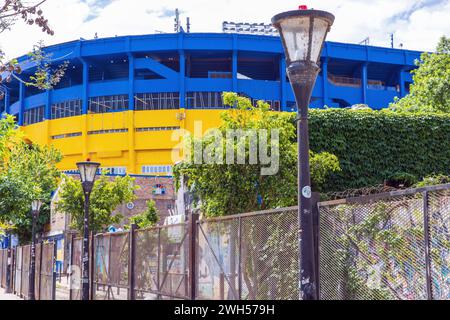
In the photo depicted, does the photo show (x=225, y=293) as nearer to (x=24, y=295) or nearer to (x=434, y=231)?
(x=434, y=231)

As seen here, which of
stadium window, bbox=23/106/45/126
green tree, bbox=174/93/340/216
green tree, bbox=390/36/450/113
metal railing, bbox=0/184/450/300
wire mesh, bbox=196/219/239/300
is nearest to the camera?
metal railing, bbox=0/184/450/300

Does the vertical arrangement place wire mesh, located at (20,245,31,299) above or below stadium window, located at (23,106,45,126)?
below

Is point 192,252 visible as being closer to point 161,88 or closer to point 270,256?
point 270,256

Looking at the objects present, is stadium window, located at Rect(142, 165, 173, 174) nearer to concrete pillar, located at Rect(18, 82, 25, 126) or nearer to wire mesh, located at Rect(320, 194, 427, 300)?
concrete pillar, located at Rect(18, 82, 25, 126)

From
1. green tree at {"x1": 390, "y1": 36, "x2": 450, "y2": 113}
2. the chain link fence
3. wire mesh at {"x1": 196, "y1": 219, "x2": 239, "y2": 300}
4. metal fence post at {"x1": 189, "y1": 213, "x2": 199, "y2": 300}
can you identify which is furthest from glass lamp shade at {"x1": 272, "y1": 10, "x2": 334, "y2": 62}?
green tree at {"x1": 390, "y1": 36, "x2": 450, "y2": 113}

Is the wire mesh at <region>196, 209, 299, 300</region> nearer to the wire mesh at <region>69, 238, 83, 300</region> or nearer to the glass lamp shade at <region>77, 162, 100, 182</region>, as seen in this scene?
the glass lamp shade at <region>77, 162, 100, 182</region>

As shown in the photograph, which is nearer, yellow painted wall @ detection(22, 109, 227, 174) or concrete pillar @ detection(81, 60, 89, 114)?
yellow painted wall @ detection(22, 109, 227, 174)

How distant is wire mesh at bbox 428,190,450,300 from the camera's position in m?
4.99

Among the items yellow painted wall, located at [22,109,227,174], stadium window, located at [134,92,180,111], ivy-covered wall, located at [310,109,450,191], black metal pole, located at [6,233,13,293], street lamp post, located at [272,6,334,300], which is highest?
stadium window, located at [134,92,180,111]

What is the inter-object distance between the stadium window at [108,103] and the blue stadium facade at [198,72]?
0.11 metres

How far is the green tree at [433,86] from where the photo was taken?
2623 centimetres

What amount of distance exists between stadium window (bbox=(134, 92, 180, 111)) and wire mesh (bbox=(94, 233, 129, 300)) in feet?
134

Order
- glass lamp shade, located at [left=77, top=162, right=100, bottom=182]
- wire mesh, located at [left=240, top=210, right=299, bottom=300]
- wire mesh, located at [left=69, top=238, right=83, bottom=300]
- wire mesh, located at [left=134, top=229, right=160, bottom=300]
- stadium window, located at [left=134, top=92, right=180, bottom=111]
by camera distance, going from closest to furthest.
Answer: wire mesh, located at [left=240, top=210, right=299, bottom=300]
wire mesh, located at [left=134, top=229, right=160, bottom=300]
glass lamp shade, located at [left=77, top=162, right=100, bottom=182]
wire mesh, located at [left=69, top=238, right=83, bottom=300]
stadium window, located at [left=134, top=92, right=180, bottom=111]

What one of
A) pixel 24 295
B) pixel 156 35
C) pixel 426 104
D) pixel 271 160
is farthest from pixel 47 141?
pixel 271 160
